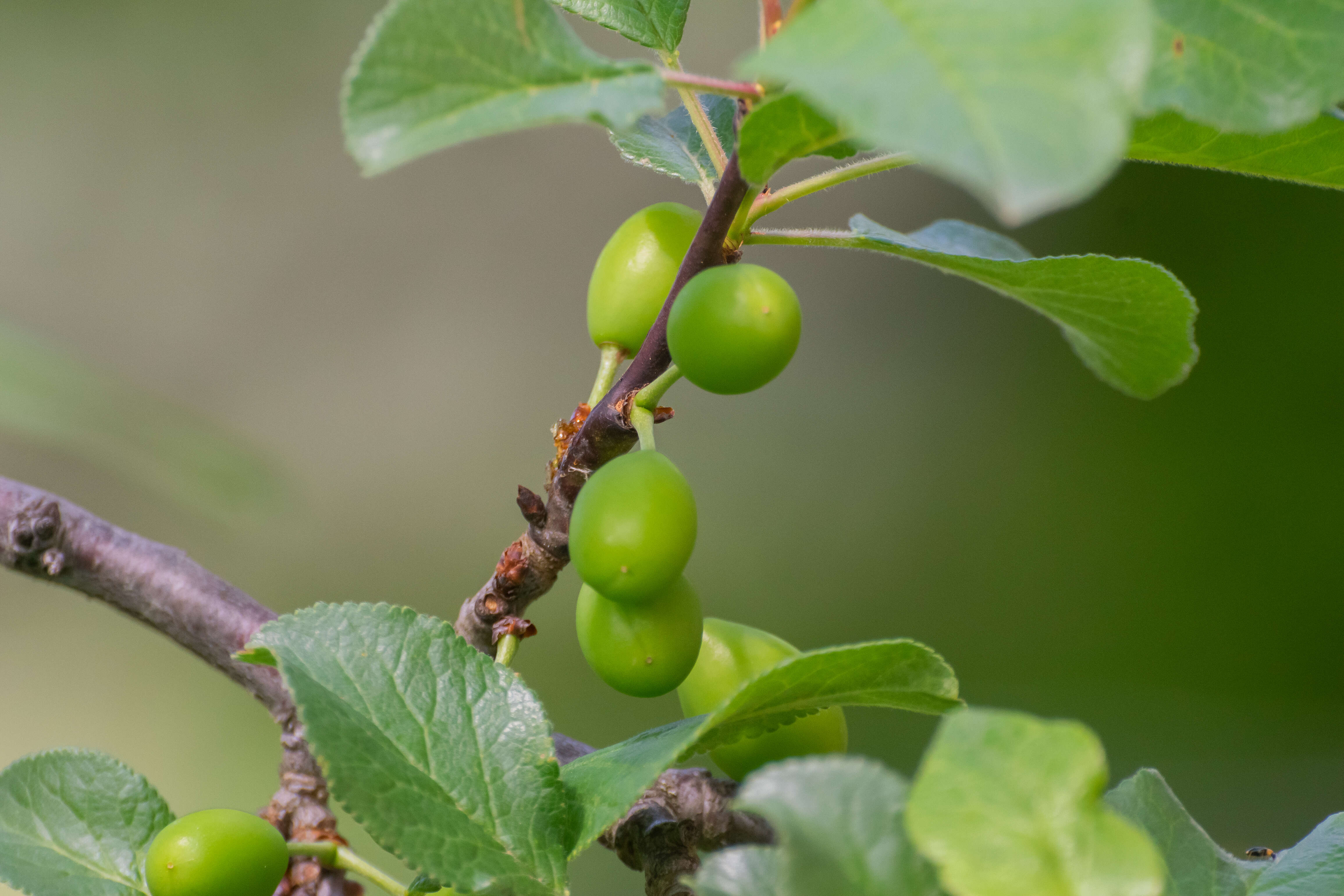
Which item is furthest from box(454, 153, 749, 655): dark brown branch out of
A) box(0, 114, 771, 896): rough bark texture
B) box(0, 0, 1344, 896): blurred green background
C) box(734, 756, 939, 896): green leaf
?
box(0, 0, 1344, 896): blurred green background

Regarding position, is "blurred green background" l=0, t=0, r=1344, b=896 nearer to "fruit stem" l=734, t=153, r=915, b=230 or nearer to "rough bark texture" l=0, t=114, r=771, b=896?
"rough bark texture" l=0, t=114, r=771, b=896

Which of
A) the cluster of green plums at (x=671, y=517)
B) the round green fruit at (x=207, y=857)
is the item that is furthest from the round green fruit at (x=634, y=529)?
the round green fruit at (x=207, y=857)

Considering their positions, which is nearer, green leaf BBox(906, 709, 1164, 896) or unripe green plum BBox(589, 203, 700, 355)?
green leaf BBox(906, 709, 1164, 896)

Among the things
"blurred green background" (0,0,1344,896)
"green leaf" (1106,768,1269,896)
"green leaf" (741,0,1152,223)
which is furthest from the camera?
"blurred green background" (0,0,1344,896)

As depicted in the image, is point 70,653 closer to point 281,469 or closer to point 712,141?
point 281,469

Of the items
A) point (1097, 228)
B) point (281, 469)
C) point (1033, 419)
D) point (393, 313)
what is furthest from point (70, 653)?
point (1097, 228)

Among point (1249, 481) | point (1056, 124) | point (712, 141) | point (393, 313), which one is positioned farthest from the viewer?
point (393, 313)

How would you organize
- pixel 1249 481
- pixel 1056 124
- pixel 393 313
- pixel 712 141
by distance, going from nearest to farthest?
pixel 1056 124 → pixel 712 141 → pixel 1249 481 → pixel 393 313
